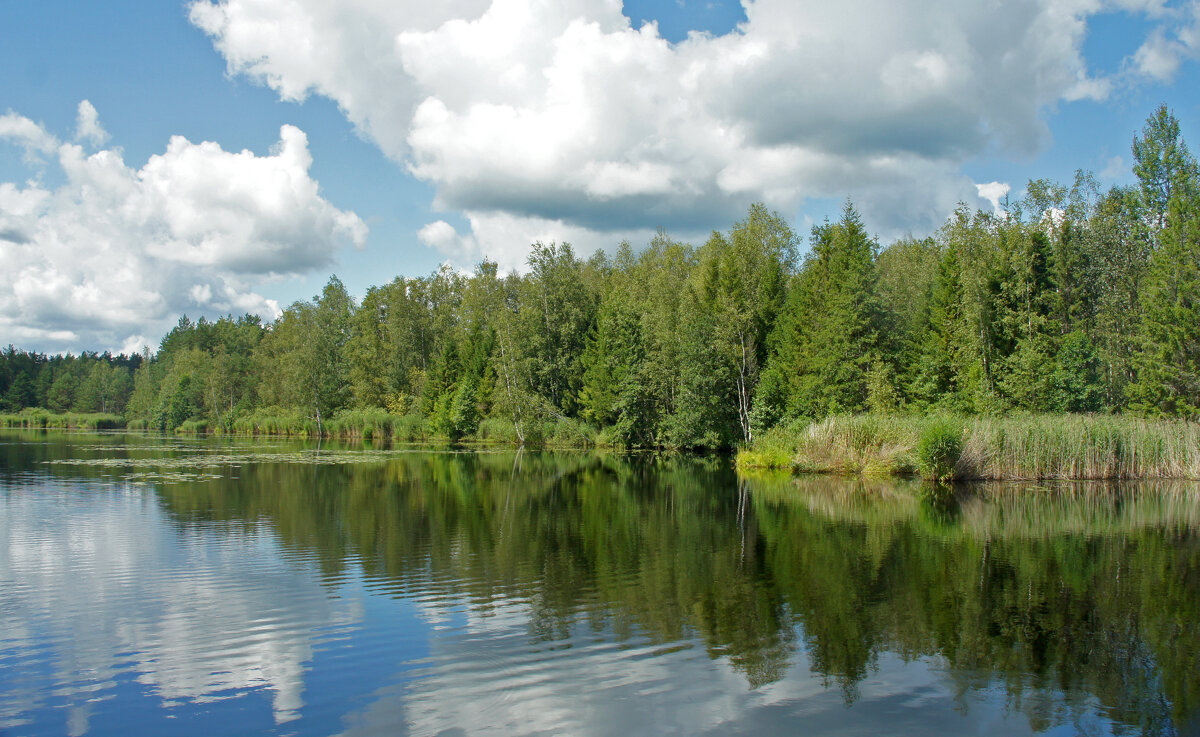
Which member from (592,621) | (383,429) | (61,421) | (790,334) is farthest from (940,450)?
(61,421)

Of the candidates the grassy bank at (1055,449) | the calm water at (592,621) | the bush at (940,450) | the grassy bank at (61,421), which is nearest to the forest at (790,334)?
the grassy bank at (1055,449)

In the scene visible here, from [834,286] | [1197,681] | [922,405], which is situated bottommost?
[1197,681]

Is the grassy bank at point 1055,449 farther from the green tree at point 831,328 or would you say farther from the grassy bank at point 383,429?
the grassy bank at point 383,429

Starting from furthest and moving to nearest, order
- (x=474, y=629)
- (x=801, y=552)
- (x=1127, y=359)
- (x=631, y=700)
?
(x=1127, y=359)
(x=801, y=552)
(x=474, y=629)
(x=631, y=700)

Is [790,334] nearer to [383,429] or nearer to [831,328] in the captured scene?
[831,328]

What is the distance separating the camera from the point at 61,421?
107125 millimetres

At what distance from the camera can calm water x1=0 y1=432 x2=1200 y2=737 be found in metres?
7.56

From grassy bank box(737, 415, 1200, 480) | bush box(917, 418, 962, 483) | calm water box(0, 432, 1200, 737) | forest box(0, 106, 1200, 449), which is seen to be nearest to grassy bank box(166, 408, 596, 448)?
forest box(0, 106, 1200, 449)

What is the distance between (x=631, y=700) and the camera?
25.5 ft

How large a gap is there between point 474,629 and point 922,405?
125 ft

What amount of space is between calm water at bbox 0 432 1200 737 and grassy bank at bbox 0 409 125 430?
100903 millimetres

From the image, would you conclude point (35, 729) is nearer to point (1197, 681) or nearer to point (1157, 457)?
point (1197, 681)

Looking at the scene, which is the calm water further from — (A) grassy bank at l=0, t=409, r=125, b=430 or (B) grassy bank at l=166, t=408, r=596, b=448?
(A) grassy bank at l=0, t=409, r=125, b=430

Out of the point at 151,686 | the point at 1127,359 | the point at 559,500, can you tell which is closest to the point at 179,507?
the point at 559,500
